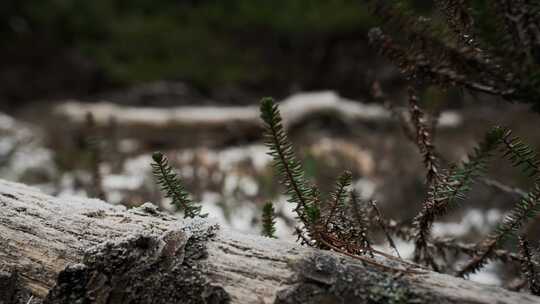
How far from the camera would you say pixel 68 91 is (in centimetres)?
798

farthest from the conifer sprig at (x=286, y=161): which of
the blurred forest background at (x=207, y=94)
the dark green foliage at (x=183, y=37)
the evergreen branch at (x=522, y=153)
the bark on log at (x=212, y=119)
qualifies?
the dark green foliage at (x=183, y=37)

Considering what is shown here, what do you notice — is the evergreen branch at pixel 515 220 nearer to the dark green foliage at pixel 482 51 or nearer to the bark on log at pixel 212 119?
the dark green foliage at pixel 482 51

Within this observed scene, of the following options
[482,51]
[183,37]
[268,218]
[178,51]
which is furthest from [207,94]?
[482,51]

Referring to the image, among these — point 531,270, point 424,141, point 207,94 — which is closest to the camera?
point 531,270

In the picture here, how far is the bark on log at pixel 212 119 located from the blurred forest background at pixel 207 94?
2 cm

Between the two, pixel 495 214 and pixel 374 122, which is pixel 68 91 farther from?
pixel 495 214

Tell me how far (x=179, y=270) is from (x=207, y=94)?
6830 millimetres

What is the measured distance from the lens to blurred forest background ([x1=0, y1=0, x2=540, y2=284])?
15.4ft

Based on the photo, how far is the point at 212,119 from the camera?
627 cm

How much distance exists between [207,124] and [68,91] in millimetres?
2969

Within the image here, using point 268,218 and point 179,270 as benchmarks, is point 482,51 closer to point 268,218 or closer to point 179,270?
point 268,218

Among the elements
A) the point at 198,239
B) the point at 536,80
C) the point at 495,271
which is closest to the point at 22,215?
the point at 198,239

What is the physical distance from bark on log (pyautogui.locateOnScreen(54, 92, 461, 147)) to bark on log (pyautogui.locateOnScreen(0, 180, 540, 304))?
4.50 meters

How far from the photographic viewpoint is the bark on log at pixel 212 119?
6098 mm
